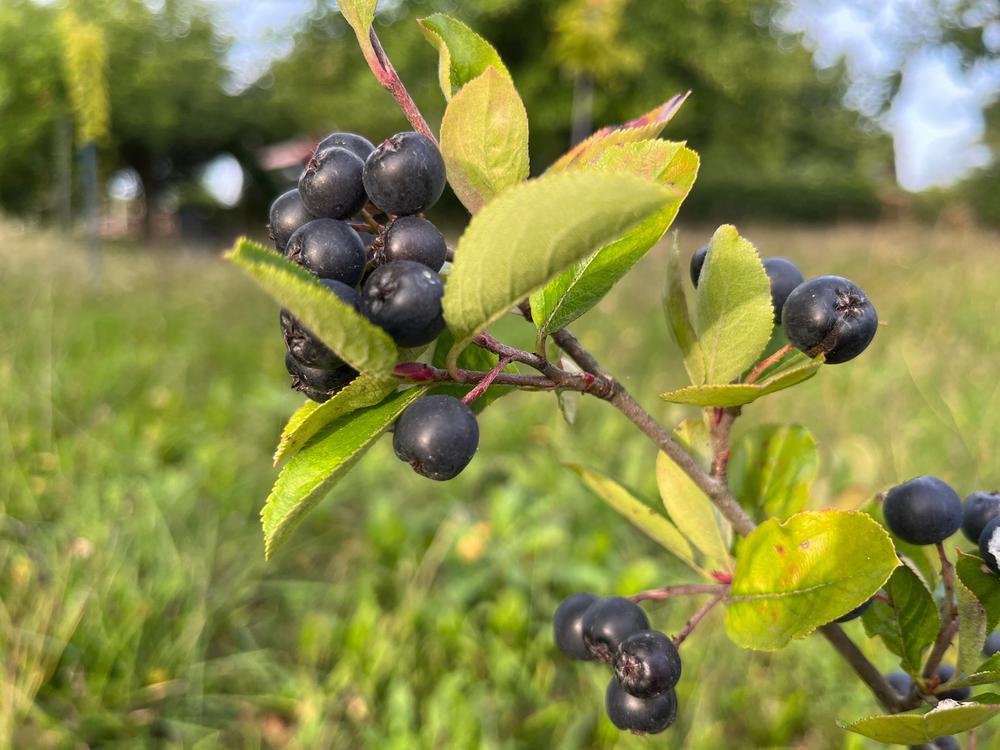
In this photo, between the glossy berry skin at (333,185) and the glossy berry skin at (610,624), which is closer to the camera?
the glossy berry skin at (333,185)

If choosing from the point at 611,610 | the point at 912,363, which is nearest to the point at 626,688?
the point at 611,610

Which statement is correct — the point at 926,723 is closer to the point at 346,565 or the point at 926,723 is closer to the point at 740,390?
the point at 740,390

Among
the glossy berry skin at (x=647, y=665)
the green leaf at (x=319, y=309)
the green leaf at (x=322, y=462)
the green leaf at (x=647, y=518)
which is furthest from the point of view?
the green leaf at (x=647, y=518)

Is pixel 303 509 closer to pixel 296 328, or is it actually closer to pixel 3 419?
pixel 296 328

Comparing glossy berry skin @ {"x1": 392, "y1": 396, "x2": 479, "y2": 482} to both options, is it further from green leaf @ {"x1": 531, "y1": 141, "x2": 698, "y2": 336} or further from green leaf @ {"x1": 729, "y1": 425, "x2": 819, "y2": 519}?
green leaf @ {"x1": 729, "y1": 425, "x2": 819, "y2": 519}

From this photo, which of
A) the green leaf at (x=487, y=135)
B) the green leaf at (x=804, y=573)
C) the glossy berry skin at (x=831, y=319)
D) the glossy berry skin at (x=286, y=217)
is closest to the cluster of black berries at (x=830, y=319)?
the glossy berry skin at (x=831, y=319)

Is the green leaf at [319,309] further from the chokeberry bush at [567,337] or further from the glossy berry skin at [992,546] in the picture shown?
the glossy berry skin at [992,546]

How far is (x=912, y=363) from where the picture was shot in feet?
13.0

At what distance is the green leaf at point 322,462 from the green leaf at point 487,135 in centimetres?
14

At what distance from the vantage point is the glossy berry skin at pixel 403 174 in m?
0.45

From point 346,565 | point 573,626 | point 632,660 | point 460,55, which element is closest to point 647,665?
point 632,660

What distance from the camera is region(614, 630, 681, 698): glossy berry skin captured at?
56 cm

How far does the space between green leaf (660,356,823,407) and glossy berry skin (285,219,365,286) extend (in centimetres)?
21

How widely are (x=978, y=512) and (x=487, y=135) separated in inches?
20.6
